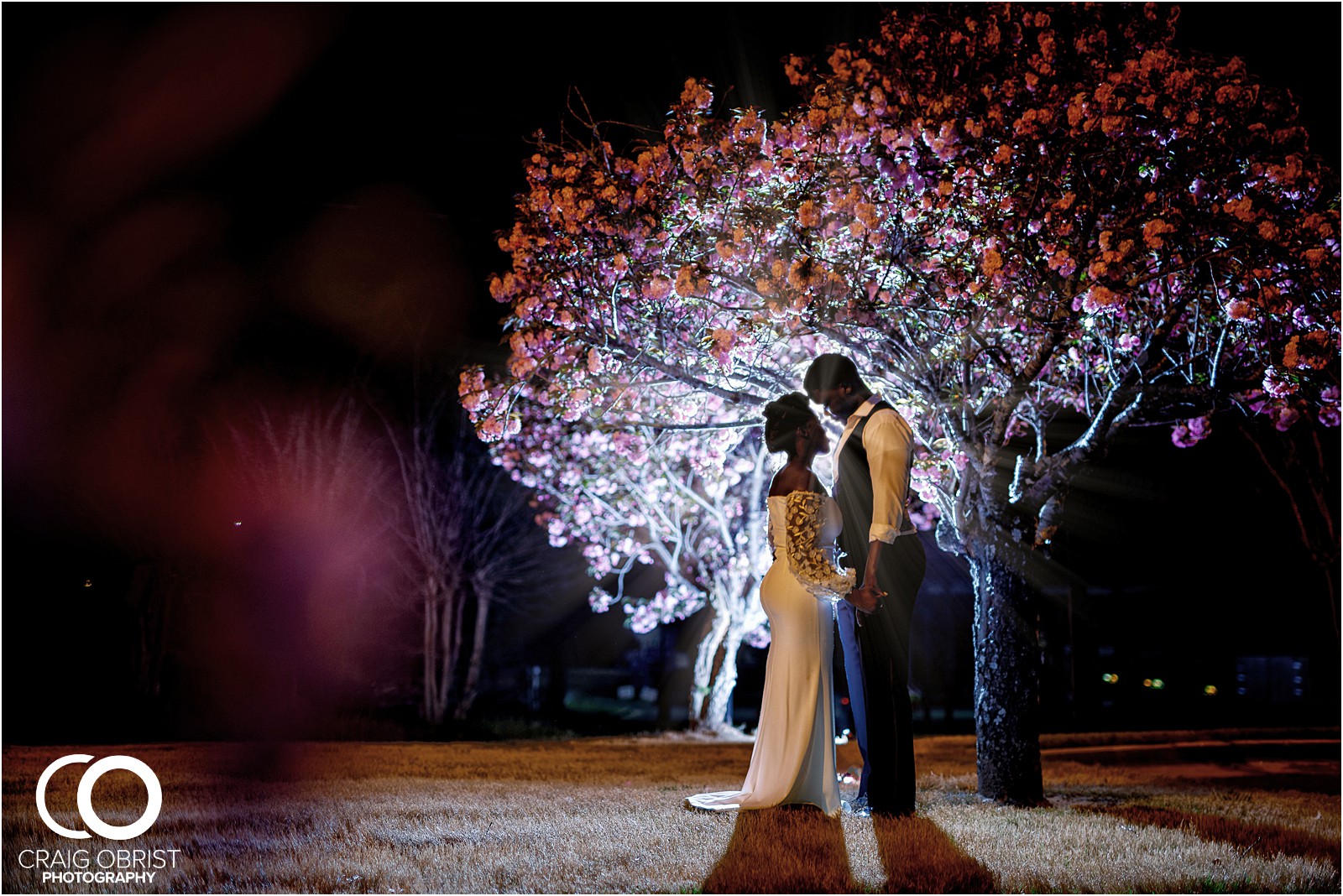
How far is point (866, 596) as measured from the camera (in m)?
5.15

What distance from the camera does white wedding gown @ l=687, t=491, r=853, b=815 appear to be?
17.6 ft

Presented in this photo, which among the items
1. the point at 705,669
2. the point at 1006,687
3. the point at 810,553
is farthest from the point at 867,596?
the point at 705,669

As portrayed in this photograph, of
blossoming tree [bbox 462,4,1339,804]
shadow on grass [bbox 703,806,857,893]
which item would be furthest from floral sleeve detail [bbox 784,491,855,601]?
blossoming tree [bbox 462,4,1339,804]

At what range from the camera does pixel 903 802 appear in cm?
558

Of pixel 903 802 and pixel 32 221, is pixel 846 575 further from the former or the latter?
pixel 32 221

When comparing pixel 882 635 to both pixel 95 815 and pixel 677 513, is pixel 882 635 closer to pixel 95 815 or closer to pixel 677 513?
pixel 95 815

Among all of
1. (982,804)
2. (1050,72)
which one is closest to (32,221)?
(1050,72)

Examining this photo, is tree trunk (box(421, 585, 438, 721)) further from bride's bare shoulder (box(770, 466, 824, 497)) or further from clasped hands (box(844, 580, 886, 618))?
clasped hands (box(844, 580, 886, 618))

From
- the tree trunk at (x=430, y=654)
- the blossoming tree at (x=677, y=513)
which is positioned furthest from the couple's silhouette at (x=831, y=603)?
the tree trunk at (x=430, y=654)

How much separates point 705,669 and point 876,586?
9.87 meters

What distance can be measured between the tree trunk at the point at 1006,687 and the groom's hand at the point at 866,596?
233cm

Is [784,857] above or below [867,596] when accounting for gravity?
below

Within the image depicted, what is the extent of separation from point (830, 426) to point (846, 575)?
8.65ft

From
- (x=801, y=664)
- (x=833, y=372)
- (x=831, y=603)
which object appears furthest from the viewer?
(x=831, y=603)
